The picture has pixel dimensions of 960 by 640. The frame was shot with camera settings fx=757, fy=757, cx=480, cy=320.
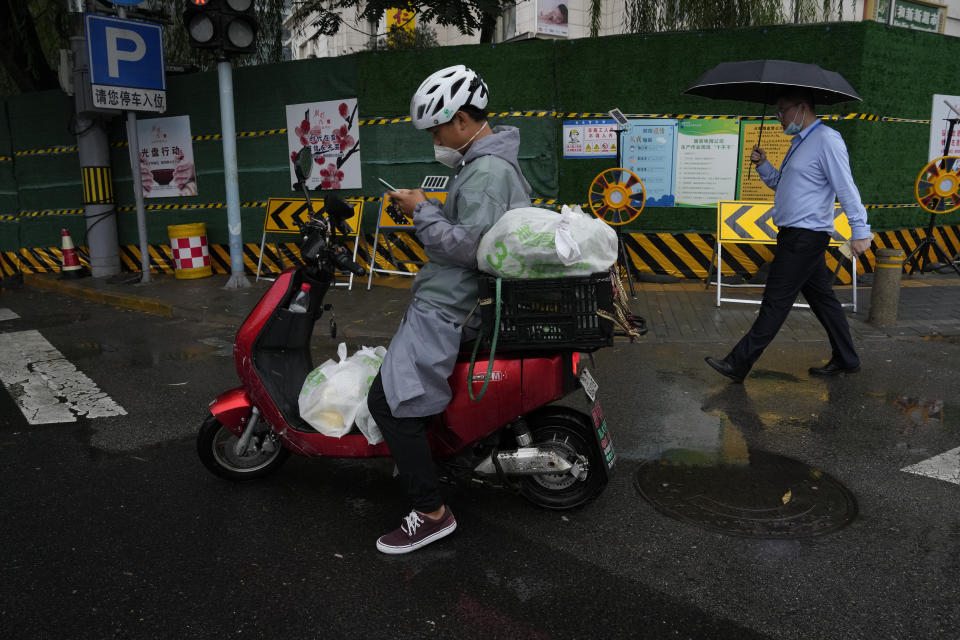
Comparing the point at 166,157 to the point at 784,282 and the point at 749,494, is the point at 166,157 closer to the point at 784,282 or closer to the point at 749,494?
the point at 784,282

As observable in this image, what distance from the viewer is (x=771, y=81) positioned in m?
5.13

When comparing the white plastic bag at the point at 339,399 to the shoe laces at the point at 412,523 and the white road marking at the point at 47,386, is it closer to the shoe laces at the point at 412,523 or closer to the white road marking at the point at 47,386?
the shoe laces at the point at 412,523

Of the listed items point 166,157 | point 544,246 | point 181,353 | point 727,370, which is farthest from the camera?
point 166,157

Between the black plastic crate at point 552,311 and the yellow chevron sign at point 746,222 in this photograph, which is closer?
the black plastic crate at point 552,311

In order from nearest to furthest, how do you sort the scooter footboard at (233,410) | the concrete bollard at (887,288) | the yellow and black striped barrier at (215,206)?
the scooter footboard at (233,410)
the concrete bollard at (887,288)
the yellow and black striped barrier at (215,206)

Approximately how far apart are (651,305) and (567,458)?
5.09 metres

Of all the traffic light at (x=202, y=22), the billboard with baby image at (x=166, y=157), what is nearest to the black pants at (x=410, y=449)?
the traffic light at (x=202, y=22)

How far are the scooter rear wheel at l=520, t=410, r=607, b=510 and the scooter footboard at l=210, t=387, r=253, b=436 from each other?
1352mm

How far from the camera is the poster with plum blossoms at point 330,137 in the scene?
998 centimetres

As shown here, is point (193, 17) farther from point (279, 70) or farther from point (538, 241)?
point (538, 241)

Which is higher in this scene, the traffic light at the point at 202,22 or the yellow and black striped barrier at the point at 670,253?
the traffic light at the point at 202,22

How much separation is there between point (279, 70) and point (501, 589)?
8.99m

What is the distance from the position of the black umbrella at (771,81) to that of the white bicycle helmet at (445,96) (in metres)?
3.04

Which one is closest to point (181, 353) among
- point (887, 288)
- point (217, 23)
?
point (217, 23)
